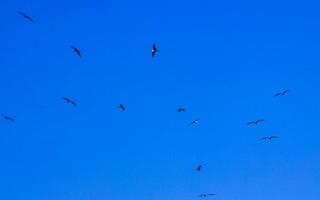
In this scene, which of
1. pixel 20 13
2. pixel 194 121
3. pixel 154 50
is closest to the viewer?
pixel 154 50

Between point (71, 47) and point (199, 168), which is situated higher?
point (71, 47)

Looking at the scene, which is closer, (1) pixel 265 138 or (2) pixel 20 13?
(2) pixel 20 13

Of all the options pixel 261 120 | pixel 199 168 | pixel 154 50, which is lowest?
pixel 199 168

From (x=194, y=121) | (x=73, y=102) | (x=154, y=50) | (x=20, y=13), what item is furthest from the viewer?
(x=194, y=121)

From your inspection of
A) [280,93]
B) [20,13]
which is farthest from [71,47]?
[280,93]

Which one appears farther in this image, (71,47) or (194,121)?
(194,121)

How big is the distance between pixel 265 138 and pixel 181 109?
25.8ft

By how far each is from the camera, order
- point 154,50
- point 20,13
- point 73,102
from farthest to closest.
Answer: point 73,102
point 20,13
point 154,50

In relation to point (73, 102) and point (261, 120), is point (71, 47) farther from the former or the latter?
point (261, 120)

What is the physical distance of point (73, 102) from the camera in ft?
133

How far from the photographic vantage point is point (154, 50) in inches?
1342

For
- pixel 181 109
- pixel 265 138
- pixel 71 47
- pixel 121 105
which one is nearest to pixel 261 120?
pixel 265 138

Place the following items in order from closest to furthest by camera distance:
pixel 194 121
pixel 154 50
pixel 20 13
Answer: pixel 154 50, pixel 20 13, pixel 194 121

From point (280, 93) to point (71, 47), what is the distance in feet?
51.8
